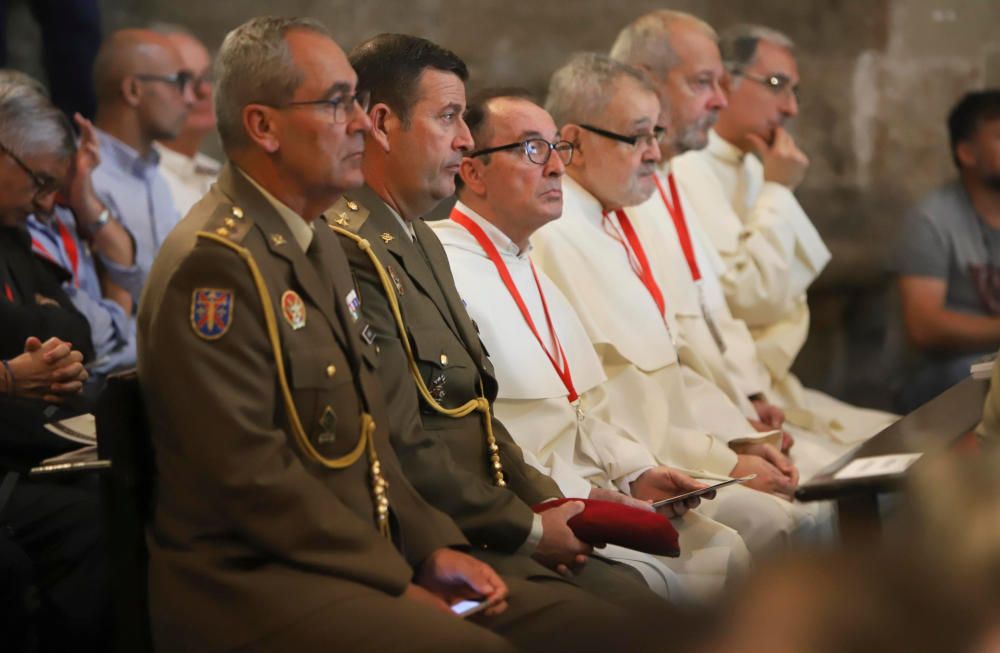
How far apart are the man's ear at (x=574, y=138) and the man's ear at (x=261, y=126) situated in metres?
1.85

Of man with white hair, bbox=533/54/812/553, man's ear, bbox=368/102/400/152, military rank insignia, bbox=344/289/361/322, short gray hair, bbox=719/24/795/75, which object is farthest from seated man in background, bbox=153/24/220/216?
military rank insignia, bbox=344/289/361/322

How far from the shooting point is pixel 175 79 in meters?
6.01

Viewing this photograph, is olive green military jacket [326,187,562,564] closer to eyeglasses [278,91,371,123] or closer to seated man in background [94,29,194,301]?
eyeglasses [278,91,371,123]

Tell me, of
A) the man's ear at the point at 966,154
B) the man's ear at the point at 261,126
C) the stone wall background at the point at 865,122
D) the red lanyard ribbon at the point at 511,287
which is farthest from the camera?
the stone wall background at the point at 865,122

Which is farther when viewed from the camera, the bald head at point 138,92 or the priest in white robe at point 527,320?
the bald head at point 138,92

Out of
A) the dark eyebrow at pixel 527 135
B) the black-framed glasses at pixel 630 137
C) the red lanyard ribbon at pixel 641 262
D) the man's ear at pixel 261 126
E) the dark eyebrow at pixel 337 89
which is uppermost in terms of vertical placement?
the dark eyebrow at pixel 337 89

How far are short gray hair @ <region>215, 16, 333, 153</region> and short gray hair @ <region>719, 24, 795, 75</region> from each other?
360 centimetres

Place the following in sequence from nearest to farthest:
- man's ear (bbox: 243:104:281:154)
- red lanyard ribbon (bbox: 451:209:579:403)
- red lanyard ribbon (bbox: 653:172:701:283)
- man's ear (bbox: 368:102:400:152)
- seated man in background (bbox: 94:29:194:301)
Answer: man's ear (bbox: 243:104:281:154), man's ear (bbox: 368:102:400:152), red lanyard ribbon (bbox: 451:209:579:403), red lanyard ribbon (bbox: 653:172:701:283), seated man in background (bbox: 94:29:194:301)

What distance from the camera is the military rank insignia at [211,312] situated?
9.21 ft

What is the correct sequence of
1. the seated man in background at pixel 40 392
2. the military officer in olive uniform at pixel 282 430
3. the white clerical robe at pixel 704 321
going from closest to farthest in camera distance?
the military officer in olive uniform at pixel 282 430 < the seated man in background at pixel 40 392 < the white clerical robe at pixel 704 321

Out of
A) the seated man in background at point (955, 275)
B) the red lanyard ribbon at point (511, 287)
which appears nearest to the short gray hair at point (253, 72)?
the red lanyard ribbon at point (511, 287)

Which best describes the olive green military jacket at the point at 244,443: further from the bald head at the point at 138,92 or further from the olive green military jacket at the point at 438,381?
the bald head at the point at 138,92

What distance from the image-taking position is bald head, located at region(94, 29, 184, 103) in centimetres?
595

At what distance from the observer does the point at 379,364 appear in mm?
3258
